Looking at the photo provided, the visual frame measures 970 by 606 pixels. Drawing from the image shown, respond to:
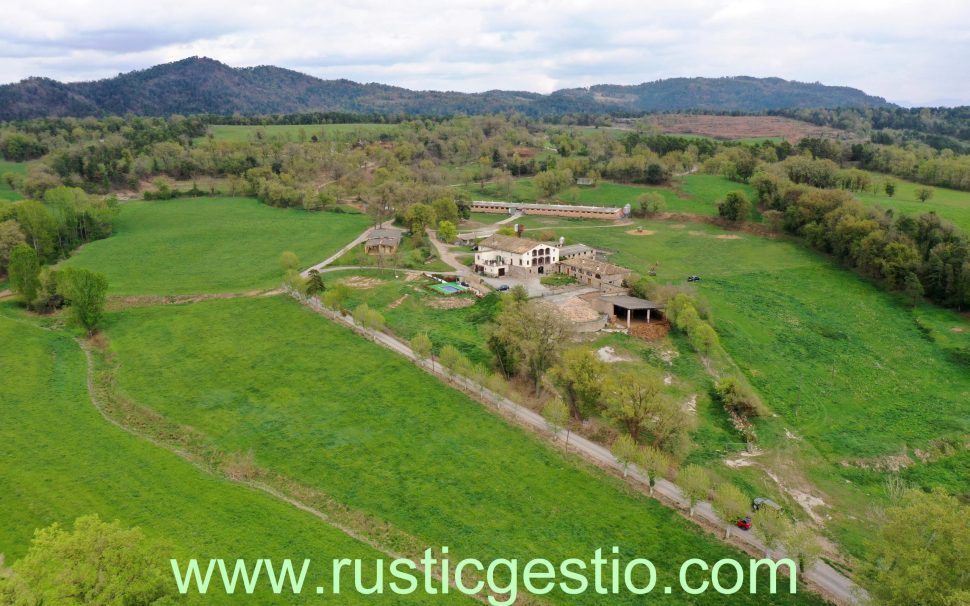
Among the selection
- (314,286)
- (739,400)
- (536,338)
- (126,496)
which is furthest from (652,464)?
(314,286)

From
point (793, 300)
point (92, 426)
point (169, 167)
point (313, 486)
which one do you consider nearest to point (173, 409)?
point (92, 426)

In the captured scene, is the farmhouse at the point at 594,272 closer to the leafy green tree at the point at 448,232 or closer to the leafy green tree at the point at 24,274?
the leafy green tree at the point at 448,232

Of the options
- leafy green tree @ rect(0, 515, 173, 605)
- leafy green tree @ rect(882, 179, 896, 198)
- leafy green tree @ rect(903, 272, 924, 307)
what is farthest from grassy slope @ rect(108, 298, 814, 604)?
leafy green tree @ rect(882, 179, 896, 198)

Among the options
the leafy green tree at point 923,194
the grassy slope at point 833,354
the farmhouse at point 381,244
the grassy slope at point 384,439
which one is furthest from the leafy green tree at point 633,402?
the leafy green tree at point 923,194

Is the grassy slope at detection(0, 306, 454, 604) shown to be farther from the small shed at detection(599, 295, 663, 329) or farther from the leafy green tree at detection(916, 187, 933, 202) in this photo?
the leafy green tree at detection(916, 187, 933, 202)

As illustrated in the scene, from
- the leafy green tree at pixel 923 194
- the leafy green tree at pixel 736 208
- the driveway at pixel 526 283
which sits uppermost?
the leafy green tree at pixel 923 194

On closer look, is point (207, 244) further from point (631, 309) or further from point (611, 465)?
point (611, 465)
